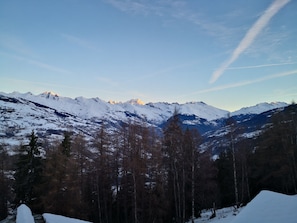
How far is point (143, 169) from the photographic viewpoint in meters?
29.8

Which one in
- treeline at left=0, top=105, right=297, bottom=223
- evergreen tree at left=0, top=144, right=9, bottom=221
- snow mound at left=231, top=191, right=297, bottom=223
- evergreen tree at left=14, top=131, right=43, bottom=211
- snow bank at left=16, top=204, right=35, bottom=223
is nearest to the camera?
snow mound at left=231, top=191, right=297, bottom=223

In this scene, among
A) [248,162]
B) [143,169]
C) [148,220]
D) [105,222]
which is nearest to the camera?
[143,169]

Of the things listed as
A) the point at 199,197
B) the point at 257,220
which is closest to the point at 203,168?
the point at 199,197

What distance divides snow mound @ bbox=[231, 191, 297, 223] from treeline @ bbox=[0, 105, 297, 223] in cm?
1978

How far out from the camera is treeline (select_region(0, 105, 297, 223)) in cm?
3061

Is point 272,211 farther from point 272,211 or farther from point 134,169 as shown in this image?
point 134,169

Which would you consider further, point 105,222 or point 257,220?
point 105,222

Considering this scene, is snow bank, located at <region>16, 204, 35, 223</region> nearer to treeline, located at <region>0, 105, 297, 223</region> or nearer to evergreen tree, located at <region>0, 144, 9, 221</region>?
treeline, located at <region>0, 105, 297, 223</region>

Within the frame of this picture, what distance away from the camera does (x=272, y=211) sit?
28.9ft

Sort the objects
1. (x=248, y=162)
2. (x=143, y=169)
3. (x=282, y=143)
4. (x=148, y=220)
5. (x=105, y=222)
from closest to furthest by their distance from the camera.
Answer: (x=143, y=169), (x=148, y=220), (x=282, y=143), (x=105, y=222), (x=248, y=162)

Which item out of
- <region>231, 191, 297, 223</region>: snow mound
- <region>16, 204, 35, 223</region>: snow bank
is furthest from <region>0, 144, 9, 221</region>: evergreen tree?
<region>231, 191, 297, 223</region>: snow mound

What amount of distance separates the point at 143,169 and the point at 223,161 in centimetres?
2468

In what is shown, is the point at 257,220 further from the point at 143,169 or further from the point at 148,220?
the point at 148,220

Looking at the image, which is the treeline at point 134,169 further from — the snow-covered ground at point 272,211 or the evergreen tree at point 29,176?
the snow-covered ground at point 272,211
